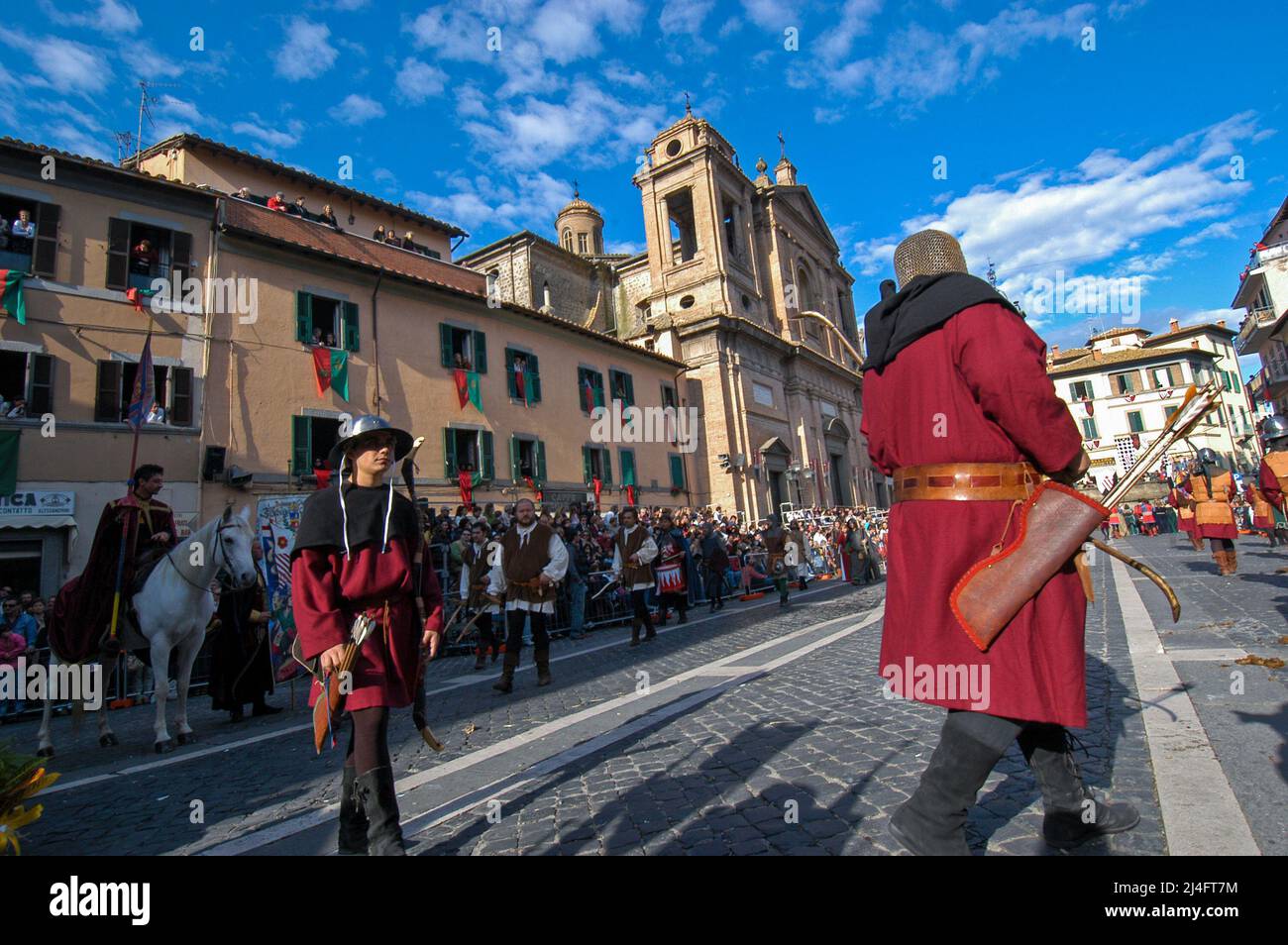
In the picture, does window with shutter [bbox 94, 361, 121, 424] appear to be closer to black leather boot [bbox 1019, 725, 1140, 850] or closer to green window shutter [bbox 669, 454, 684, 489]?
black leather boot [bbox 1019, 725, 1140, 850]

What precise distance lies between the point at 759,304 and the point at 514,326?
19413 mm

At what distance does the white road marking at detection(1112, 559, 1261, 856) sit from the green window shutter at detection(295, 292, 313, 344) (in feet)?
62.0

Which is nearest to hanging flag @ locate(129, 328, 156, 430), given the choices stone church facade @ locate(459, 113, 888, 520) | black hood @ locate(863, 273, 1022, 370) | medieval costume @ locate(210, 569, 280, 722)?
medieval costume @ locate(210, 569, 280, 722)

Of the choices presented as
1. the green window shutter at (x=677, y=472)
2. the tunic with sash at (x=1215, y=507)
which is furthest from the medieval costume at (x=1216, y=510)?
the green window shutter at (x=677, y=472)

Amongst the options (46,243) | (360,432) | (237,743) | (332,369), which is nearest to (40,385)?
(46,243)

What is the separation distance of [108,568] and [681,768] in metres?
5.70

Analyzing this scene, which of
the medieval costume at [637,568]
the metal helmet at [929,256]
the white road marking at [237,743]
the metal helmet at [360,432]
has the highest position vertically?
the metal helmet at [929,256]

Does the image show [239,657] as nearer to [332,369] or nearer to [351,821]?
[351,821]

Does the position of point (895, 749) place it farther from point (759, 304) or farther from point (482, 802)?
point (759, 304)

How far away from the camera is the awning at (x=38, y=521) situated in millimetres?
13836

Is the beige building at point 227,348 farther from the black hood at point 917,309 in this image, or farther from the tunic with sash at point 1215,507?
the tunic with sash at point 1215,507

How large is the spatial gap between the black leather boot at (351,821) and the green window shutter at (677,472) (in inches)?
1053

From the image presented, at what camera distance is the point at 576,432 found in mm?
25766

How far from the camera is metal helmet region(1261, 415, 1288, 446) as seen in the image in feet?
30.3
